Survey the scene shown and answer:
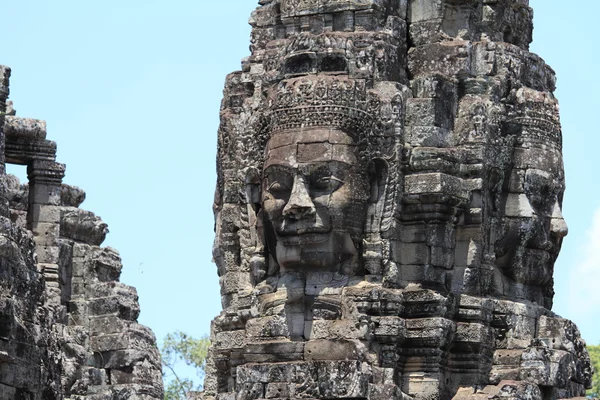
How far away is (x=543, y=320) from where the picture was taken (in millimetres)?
38906

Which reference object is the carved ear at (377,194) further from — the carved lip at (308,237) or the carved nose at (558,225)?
the carved nose at (558,225)

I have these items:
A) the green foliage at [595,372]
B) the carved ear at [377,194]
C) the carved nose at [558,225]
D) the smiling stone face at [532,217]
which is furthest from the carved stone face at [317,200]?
the green foliage at [595,372]

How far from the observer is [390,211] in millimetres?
37938

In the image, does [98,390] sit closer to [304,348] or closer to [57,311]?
[57,311]

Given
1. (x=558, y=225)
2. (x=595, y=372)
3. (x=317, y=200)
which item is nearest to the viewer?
(x=317, y=200)

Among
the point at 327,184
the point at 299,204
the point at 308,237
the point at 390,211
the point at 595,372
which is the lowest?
the point at 308,237

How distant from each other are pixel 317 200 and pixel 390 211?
1.06 m

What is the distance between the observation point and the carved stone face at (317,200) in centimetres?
3762

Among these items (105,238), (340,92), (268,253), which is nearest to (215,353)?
(268,253)

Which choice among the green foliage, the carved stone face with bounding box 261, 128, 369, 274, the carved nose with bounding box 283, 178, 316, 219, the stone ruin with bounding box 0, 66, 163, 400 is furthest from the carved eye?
the green foliage

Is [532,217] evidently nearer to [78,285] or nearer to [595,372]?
[78,285]

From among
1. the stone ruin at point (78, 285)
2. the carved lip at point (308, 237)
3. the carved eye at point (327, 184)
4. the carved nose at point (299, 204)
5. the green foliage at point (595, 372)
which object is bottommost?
the carved lip at point (308, 237)

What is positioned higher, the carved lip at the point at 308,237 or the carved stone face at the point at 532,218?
the carved stone face at the point at 532,218

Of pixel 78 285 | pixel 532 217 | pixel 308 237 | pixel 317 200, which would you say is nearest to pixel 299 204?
pixel 317 200
